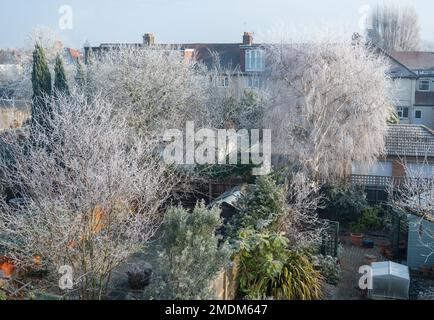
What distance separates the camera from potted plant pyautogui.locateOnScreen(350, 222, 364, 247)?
666 inches

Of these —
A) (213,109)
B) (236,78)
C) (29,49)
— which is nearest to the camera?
(213,109)

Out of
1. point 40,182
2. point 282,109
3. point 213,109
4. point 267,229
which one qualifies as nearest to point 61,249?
point 40,182

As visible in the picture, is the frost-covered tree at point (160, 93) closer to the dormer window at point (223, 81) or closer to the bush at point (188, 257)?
the dormer window at point (223, 81)

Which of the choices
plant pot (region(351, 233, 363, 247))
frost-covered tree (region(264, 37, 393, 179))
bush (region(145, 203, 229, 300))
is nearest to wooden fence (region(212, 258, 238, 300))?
bush (region(145, 203, 229, 300))

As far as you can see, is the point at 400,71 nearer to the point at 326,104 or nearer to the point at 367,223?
the point at 326,104

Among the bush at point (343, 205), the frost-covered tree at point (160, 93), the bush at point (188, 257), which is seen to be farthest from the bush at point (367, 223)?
the bush at point (188, 257)

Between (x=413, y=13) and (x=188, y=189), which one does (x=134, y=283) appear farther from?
(x=413, y=13)

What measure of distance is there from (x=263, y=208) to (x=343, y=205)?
710cm

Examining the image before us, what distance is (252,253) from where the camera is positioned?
10828 mm

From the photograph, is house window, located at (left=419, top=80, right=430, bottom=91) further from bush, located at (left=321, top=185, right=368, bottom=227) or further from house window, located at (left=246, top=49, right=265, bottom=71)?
bush, located at (left=321, top=185, right=368, bottom=227)

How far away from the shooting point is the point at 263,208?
12.4 meters

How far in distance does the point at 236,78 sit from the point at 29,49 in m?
19.5

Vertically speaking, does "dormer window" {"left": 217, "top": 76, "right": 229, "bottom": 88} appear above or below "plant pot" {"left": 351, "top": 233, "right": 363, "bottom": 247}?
above

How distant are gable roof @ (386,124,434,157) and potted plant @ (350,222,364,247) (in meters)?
4.40
